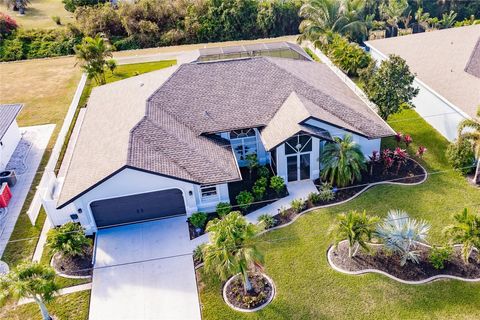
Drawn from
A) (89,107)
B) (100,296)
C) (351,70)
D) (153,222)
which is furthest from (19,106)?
(351,70)

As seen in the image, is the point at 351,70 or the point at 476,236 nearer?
the point at 476,236

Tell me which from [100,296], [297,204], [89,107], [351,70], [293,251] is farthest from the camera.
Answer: [351,70]

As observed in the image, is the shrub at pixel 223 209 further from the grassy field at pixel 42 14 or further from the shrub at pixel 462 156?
the grassy field at pixel 42 14

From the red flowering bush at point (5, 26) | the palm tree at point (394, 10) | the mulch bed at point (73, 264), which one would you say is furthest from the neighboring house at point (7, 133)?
the palm tree at point (394, 10)

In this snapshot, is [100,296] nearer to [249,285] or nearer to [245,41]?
[249,285]

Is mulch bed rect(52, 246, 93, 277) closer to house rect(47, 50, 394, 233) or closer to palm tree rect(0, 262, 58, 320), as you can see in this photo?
house rect(47, 50, 394, 233)

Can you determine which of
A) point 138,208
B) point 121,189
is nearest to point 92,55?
point 121,189
